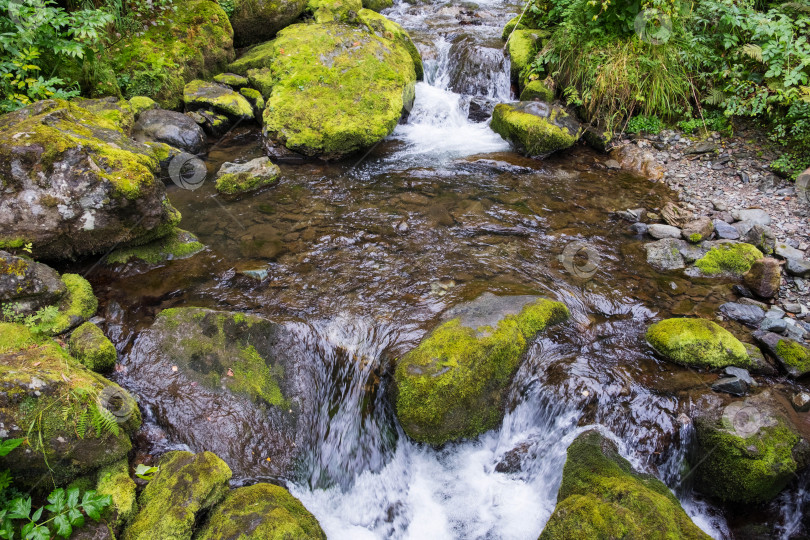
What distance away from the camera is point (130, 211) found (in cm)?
461

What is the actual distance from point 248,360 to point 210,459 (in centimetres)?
111

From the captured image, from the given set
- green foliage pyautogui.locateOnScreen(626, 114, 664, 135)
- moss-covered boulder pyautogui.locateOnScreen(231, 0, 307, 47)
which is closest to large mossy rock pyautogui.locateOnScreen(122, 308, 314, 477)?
green foliage pyautogui.locateOnScreen(626, 114, 664, 135)

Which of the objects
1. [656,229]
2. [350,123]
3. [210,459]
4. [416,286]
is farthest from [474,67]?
[210,459]

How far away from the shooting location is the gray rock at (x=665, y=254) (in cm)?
559

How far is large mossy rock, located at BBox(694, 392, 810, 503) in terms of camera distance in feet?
11.2

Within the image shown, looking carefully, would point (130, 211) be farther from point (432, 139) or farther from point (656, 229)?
point (656, 229)

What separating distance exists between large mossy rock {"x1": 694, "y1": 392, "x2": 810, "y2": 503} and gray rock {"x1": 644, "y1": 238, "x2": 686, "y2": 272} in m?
2.16

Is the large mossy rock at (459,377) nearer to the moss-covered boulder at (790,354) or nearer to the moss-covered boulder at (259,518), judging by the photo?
the moss-covered boulder at (259,518)

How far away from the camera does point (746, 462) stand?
136 inches

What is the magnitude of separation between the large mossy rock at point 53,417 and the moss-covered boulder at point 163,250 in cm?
192

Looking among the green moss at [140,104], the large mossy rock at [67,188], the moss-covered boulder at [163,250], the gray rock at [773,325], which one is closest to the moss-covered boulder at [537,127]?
the gray rock at [773,325]

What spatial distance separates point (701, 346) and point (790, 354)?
2.82 ft

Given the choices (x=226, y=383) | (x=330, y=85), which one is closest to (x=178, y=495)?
(x=226, y=383)

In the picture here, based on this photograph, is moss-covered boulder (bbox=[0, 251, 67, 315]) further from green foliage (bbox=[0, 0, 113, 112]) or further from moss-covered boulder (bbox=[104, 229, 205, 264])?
green foliage (bbox=[0, 0, 113, 112])
